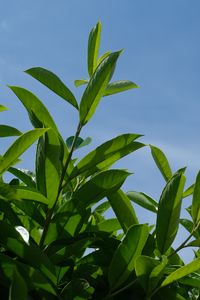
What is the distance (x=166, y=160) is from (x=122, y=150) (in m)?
0.25

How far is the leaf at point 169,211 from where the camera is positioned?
1.20 meters

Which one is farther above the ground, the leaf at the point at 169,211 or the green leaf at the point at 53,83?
the green leaf at the point at 53,83

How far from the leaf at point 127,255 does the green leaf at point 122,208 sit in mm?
210

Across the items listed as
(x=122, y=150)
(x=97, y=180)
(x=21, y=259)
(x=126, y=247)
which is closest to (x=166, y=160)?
(x=122, y=150)

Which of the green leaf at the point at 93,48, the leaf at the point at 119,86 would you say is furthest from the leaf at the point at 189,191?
the green leaf at the point at 93,48

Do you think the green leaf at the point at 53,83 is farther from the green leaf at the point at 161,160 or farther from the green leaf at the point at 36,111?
the green leaf at the point at 161,160

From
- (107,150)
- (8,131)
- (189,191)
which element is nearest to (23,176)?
(8,131)

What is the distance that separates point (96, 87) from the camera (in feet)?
4.10

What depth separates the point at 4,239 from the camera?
1.03 meters

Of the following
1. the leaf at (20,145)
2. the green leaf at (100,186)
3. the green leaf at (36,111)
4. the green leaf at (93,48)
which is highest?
the green leaf at (93,48)

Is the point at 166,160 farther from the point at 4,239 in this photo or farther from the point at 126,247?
the point at 4,239

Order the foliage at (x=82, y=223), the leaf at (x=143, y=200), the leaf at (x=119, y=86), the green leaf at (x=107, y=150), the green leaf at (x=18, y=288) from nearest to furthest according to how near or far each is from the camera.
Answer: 1. the green leaf at (x=18, y=288)
2. the foliage at (x=82, y=223)
3. the green leaf at (x=107, y=150)
4. the leaf at (x=119, y=86)
5. the leaf at (x=143, y=200)

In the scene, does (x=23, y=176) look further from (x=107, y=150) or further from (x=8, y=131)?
(x=107, y=150)

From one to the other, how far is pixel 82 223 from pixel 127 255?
0.47 ft
